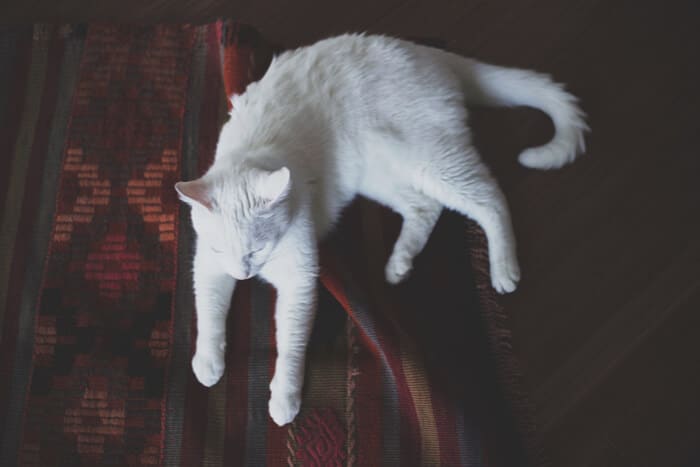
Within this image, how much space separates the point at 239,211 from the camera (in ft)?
3.00

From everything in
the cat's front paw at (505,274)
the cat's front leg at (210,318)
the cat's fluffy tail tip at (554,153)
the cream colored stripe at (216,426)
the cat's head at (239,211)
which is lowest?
the cream colored stripe at (216,426)

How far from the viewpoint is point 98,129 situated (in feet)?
4.67

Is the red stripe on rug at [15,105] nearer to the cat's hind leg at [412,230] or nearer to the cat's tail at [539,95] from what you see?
the cat's hind leg at [412,230]

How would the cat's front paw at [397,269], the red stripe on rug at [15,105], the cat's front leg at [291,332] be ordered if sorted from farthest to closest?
1. the red stripe on rug at [15,105]
2. the cat's front paw at [397,269]
3. the cat's front leg at [291,332]

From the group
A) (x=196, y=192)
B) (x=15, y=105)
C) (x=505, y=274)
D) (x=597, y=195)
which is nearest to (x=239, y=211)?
(x=196, y=192)

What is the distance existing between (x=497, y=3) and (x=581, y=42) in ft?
1.06

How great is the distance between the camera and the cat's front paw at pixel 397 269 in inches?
50.0

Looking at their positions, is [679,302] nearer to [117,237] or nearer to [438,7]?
[438,7]

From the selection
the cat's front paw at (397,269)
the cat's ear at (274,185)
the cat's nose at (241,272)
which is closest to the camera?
the cat's ear at (274,185)

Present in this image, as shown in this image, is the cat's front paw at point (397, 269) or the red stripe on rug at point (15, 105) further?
the red stripe on rug at point (15, 105)

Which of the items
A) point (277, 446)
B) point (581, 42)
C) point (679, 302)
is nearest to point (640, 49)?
point (581, 42)

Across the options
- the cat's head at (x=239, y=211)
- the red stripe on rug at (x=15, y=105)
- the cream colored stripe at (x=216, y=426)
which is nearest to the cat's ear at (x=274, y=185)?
the cat's head at (x=239, y=211)

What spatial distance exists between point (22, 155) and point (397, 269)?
116 centimetres

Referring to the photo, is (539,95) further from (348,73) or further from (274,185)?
(274,185)
